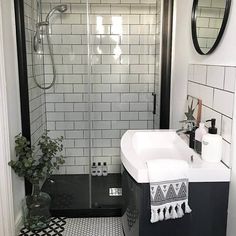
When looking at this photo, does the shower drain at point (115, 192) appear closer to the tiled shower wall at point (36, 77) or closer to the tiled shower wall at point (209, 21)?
the tiled shower wall at point (36, 77)

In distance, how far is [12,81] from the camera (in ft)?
7.01

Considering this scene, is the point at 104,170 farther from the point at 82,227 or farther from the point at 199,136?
the point at 199,136

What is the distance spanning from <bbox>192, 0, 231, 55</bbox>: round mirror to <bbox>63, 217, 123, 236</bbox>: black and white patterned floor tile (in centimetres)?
147

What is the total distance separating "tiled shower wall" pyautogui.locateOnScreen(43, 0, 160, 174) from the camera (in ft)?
9.35

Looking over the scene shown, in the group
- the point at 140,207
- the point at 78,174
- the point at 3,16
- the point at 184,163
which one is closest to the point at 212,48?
the point at 184,163

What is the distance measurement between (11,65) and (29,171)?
0.81m

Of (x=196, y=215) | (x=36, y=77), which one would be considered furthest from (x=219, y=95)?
(x=36, y=77)

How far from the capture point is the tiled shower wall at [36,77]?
2443mm

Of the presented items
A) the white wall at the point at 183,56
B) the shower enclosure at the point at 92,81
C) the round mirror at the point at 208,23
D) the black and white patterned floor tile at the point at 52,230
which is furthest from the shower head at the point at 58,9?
the black and white patterned floor tile at the point at 52,230

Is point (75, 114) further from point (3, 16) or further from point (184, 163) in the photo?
point (184, 163)

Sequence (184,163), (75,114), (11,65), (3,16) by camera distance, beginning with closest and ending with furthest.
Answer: (184,163), (3,16), (11,65), (75,114)

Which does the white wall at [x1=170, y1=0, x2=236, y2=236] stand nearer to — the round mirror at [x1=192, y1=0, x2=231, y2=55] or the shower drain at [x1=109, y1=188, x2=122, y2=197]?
the round mirror at [x1=192, y1=0, x2=231, y2=55]

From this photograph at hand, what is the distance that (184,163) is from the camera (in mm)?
1237

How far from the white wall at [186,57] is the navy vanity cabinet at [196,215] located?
47 millimetres
